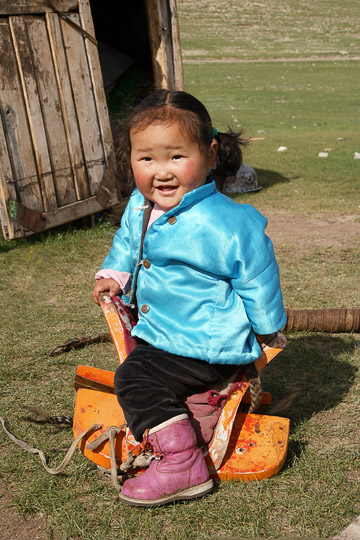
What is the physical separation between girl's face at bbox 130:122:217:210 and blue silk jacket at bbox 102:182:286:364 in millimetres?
62

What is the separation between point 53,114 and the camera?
6492mm

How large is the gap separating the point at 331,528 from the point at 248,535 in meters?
0.31

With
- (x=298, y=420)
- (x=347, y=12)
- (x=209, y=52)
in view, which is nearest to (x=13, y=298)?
(x=298, y=420)

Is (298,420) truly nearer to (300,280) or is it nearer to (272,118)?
(300,280)

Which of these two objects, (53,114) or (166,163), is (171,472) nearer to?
(166,163)

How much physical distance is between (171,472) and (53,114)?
4709mm

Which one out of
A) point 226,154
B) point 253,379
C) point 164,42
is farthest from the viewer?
point 164,42

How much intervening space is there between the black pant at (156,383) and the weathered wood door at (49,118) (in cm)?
384

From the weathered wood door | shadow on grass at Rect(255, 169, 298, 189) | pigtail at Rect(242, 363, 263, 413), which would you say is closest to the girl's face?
pigtail at Rect(242, 363, 263, 413)

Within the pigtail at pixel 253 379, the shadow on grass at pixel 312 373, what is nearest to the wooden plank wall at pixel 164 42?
the shadow on grass at pixel 312 373

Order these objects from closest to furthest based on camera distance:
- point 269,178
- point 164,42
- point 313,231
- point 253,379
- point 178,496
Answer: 1. point 178,496
2. point 253,379
3. point 313,231
4. point 164,42
5. point 269,178

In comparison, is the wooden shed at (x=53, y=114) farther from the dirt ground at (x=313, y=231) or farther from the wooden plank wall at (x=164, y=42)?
the dirt ground at (x=313, y=231)

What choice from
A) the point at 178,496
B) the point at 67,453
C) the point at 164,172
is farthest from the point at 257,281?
the point at 67,453

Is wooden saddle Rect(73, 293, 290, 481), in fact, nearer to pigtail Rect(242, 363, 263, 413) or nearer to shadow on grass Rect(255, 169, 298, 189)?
pigtail Rect(242, 363, 263, 413)
